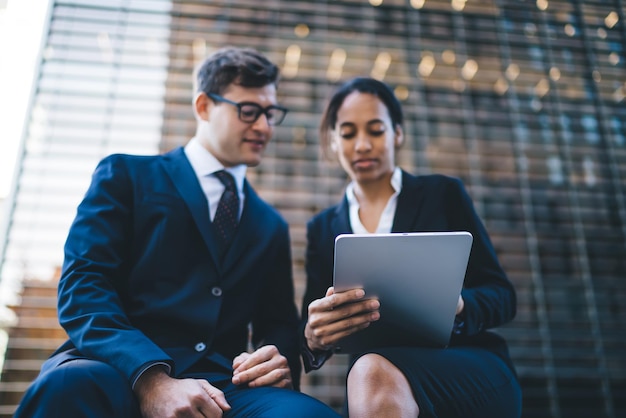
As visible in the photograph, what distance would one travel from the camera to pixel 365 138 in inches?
63.5

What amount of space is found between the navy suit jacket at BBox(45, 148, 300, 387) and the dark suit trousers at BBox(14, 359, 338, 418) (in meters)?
0.07

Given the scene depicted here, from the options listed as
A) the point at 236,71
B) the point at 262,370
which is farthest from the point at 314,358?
the point at 236,71

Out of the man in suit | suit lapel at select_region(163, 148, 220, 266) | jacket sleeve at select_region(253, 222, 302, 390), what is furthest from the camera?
jacket sleeve at select_region(253, 222, 302, 390)

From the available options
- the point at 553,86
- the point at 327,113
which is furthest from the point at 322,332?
the point at 553,86

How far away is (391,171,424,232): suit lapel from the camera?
146 cm

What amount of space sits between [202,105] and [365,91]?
64 centimetres

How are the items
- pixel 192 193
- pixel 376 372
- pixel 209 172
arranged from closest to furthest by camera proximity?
pixel 376 372 < pixel 192 193 < pixel 209 172

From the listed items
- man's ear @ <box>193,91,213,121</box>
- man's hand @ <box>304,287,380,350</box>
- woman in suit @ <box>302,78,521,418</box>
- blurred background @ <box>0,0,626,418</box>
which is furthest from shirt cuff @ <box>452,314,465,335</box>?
blurred background @ <box>0,0,626,418</box>

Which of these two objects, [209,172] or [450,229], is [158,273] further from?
[450,229]

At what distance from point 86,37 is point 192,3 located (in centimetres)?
90

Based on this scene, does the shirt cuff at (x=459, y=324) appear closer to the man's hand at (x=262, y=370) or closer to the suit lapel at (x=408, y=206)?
the suit lapel at (x=408, y=206)

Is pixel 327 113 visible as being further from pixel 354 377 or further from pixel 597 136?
pixel 597 136

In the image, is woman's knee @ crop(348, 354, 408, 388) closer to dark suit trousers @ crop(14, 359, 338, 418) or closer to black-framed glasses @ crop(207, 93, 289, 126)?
dark suit trousers @ crop(14, 359, 338, 418)

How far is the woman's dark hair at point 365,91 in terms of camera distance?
1.70 m
